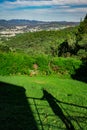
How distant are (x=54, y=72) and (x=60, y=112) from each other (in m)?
15.1

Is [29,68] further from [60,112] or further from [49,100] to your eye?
[60,112]

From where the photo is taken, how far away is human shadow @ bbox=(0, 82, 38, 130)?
9698mm

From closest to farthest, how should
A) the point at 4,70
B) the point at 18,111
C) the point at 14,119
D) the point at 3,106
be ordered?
the point at 14,119 < the point at 18,111 < the point at 3,106 < the point at 4,70

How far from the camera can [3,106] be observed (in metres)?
12.6

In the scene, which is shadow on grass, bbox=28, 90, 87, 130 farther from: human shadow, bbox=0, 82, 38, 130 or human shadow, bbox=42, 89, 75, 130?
human shadow, bbox=0, 82, 38, 130

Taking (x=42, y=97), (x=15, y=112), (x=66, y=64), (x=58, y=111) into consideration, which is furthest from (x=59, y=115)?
(x=66, y=64)

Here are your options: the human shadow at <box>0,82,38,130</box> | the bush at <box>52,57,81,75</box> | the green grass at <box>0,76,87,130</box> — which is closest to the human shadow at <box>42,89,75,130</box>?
the green grass at <box>0,76,87,130</box>

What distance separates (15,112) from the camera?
11.6 metres

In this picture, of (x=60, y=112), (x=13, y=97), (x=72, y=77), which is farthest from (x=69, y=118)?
(x=72, y=77)

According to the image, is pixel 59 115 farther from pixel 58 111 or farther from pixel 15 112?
pixel 15 112

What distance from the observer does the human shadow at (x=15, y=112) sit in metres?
9.70

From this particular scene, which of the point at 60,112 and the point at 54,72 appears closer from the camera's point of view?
the point at 60,112

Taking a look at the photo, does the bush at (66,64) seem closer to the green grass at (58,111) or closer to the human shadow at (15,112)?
the green grass at (58,111)

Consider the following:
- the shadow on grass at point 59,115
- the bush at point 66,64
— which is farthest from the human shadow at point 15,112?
the bush at point 66,64
